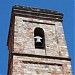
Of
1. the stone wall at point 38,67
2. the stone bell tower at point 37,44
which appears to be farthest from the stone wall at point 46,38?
the stone wall at point 38,67

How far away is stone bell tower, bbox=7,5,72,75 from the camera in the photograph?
40.3ft

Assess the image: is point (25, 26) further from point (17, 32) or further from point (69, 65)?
point (69, 65)

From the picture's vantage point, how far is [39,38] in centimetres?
1400

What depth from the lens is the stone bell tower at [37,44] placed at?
12.3 metres

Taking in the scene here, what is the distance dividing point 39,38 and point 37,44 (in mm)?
408

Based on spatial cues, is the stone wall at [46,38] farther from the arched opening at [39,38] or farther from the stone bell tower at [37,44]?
the arched opening at [39,38]

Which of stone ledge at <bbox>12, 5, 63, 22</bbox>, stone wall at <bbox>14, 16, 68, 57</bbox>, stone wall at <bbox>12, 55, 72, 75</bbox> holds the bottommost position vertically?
stone wall at <bbox>12, 55, 72, 75</bbox>

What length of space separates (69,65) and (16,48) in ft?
7.73

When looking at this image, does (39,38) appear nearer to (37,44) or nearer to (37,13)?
(37,44)

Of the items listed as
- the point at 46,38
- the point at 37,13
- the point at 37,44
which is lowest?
the point at 37,44

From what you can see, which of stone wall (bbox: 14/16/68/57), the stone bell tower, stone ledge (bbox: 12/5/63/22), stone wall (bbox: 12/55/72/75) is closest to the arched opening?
the stone bell tower

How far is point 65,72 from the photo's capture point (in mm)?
12289

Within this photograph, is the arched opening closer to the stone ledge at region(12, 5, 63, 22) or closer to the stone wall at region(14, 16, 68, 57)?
the stone wall at region(14, 16, 68, 57)

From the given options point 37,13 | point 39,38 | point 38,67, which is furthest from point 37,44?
point 37,13
